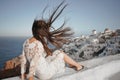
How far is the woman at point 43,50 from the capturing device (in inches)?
81.3

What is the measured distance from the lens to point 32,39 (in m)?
2.12

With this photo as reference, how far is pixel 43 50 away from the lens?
2.13m

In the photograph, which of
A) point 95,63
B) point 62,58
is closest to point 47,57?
point 62,58

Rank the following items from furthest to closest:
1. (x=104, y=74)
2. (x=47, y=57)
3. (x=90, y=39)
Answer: (x=90, y=39), (x=104, y=74), (x=47, y=57)

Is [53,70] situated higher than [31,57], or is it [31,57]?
[31,57]

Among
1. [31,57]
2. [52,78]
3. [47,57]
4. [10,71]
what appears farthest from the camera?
[10,71]

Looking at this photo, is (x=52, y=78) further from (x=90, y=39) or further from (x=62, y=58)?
(x=90, y=39)

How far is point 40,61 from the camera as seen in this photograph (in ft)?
6.97

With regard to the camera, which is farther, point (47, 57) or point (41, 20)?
point (47, 57)

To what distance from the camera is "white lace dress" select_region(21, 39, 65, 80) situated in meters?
2.05

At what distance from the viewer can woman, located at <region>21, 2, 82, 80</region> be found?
2064 mm

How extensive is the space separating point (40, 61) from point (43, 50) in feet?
0.39

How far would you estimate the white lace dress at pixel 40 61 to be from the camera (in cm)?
205

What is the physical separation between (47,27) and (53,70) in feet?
1.72
